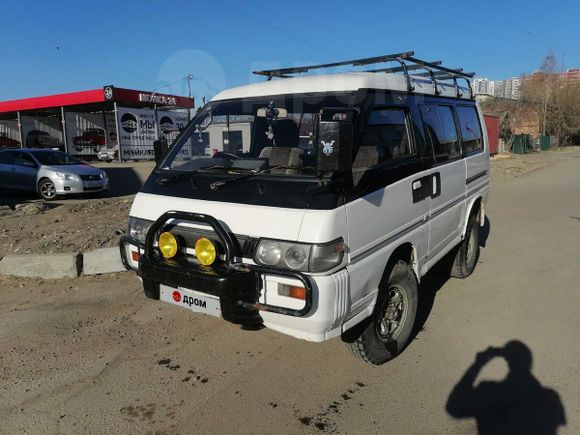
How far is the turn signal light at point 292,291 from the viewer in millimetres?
2805

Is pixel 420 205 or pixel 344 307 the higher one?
pixel 420 205

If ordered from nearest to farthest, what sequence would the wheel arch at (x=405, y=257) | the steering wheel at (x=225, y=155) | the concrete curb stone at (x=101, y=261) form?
1. the wheel arch at (x=405, y=257)
2. the steering wheel at (x=225, y=155)
3. the concrete curb stone at (x=101, y=261)

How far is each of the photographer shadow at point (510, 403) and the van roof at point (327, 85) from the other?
2.32 meters

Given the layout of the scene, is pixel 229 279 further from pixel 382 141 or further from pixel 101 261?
pixel 101 261

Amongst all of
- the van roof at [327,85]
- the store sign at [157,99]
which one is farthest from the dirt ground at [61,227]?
the store sign at [157,99]

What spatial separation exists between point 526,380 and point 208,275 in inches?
96.6

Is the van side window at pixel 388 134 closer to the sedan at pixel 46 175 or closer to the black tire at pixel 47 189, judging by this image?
the sedan at pixel 46 175

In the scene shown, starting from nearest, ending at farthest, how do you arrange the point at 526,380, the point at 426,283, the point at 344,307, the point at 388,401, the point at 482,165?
the point at 344,307 → the point at 388,401 → the point at 526,380 → the point at 426,283 → the point at 482,165

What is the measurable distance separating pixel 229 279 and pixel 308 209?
0.65m

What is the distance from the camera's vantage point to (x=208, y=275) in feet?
9.69

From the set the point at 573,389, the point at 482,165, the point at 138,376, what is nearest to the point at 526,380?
the point at 573,389

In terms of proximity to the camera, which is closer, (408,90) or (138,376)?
(138,376)

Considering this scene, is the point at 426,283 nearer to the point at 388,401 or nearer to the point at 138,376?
the point at 388,401

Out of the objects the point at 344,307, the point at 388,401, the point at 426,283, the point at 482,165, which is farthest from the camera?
the point at 482,165
